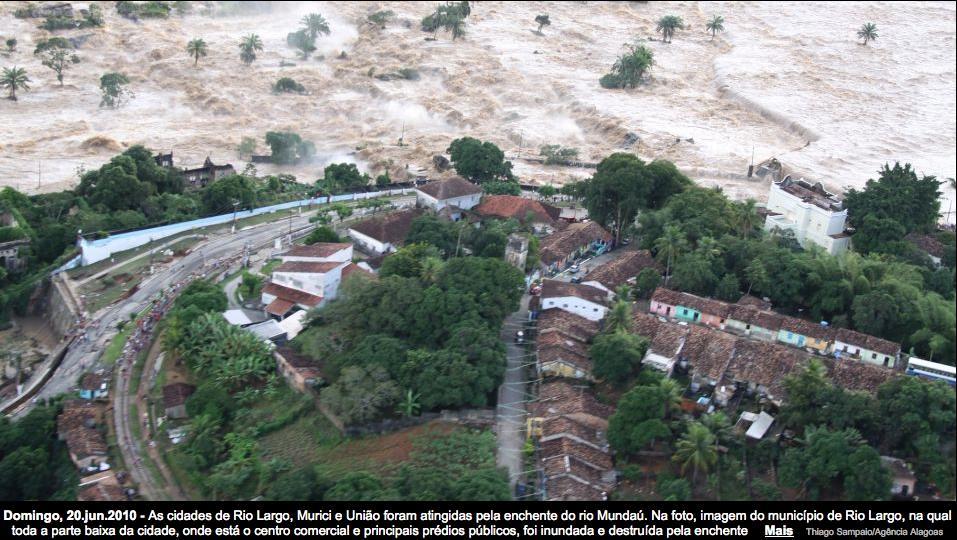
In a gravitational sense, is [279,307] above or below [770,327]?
below

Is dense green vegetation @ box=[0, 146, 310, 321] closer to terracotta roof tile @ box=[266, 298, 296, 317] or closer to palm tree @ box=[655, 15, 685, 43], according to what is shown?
terracotta roof tile @ box=[266, 298, 296, 317]

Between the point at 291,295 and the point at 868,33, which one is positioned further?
the point at 868,33

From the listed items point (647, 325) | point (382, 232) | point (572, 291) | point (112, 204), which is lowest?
point (112, 204)

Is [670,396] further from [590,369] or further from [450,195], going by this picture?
[450,195]

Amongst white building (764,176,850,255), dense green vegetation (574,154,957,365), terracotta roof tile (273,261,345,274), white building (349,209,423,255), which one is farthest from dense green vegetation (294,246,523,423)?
white building (764,176,850,255)

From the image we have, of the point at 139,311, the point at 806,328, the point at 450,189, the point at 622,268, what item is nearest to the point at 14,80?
the point at 139,311

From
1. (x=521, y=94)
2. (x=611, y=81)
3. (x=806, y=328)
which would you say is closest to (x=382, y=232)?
(x=806, y=328)

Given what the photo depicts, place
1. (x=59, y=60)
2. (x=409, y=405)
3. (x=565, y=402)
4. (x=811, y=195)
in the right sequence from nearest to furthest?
1. (x=409, y=405)
2. (x=565, y=402)
3. (x=811, y=195)
4. (x=59, y=60)

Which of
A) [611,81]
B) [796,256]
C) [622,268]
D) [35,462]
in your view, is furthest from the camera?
[611,81]
